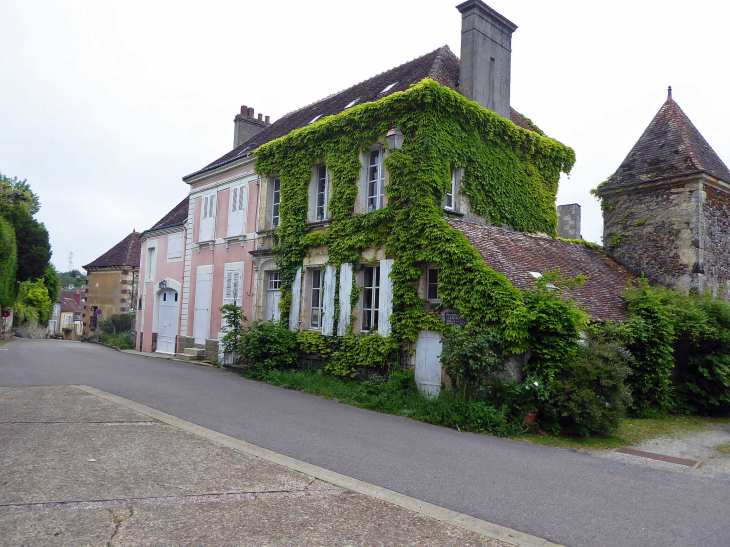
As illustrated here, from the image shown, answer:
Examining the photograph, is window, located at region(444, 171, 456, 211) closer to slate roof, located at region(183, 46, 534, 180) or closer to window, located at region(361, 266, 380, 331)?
window, located at region(361, 266, 380, 331)

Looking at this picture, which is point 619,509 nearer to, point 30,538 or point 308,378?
point 30,538

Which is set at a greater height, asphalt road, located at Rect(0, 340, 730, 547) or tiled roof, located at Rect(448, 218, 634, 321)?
tiled roof, located at Rect(448, 218, 634, 321)

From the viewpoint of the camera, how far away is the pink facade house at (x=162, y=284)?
65.7ft

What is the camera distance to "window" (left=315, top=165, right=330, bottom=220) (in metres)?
14.2

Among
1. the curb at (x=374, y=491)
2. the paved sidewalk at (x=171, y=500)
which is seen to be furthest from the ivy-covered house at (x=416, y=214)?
the paved sidewalk at (x=171, y=500)

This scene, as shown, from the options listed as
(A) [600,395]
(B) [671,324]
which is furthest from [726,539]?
(B) [671,324]

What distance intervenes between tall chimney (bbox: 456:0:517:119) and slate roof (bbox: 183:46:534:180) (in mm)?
556

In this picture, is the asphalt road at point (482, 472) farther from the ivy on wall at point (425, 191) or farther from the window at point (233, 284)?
the window at point (233, 284)

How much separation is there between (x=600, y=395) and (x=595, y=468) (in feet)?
6.77

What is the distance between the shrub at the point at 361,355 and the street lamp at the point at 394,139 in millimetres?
4018

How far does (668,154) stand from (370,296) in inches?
374

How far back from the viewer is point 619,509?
522cm

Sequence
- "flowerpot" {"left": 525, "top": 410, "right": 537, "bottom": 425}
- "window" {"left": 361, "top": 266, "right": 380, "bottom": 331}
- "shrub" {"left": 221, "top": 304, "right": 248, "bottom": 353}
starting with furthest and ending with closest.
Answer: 1. "shrub" {"left": 221, "top": 304, "right": 248, "bottom": 353}
2. "window" {"left": 361, "top": 266, "right": 380, "bottom": 331}
3. "flowerpot" {"left": 525, "top": 410, "right": 537, "bottom": 425}

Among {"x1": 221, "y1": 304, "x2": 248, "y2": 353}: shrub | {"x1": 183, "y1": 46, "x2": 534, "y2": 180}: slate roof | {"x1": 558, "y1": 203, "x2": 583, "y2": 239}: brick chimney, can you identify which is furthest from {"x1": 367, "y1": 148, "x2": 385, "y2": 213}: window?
{"x1": 558, "y1": 203, "x2": 583, "y2": 239}: brick chimney
